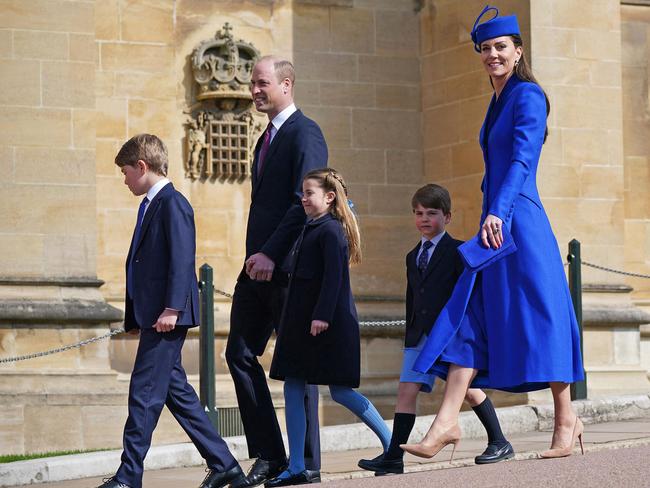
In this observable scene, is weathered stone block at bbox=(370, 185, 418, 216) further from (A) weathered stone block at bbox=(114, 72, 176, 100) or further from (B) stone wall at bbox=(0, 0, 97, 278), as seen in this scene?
(B) stone wall at bbox=(0, 0, 97, 278)

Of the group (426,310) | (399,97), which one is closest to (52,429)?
(399,97)

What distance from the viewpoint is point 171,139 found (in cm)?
1259

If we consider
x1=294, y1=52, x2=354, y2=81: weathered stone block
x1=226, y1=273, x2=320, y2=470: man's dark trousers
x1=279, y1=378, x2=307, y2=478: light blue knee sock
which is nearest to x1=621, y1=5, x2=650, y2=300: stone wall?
x1=294, y1=52, x2=354, y2=81: weathered stone block

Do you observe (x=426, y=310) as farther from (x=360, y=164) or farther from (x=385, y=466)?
(x=360, y=164)

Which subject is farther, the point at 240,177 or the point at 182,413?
the point at 240,177

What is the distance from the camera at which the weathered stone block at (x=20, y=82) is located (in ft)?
37.2

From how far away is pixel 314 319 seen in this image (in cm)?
684

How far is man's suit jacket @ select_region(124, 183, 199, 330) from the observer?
6.81 metres

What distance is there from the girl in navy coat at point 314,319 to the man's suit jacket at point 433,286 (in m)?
0.35

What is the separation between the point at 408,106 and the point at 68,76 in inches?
131

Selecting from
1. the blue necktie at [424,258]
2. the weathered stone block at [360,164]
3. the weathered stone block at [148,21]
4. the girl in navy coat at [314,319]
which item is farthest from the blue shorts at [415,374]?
the weathered stone block at [360,164]

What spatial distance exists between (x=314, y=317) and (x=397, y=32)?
715 cm

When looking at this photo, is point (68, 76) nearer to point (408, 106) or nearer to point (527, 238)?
point (408, 106)

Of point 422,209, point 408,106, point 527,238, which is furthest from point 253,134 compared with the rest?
point 527,238
